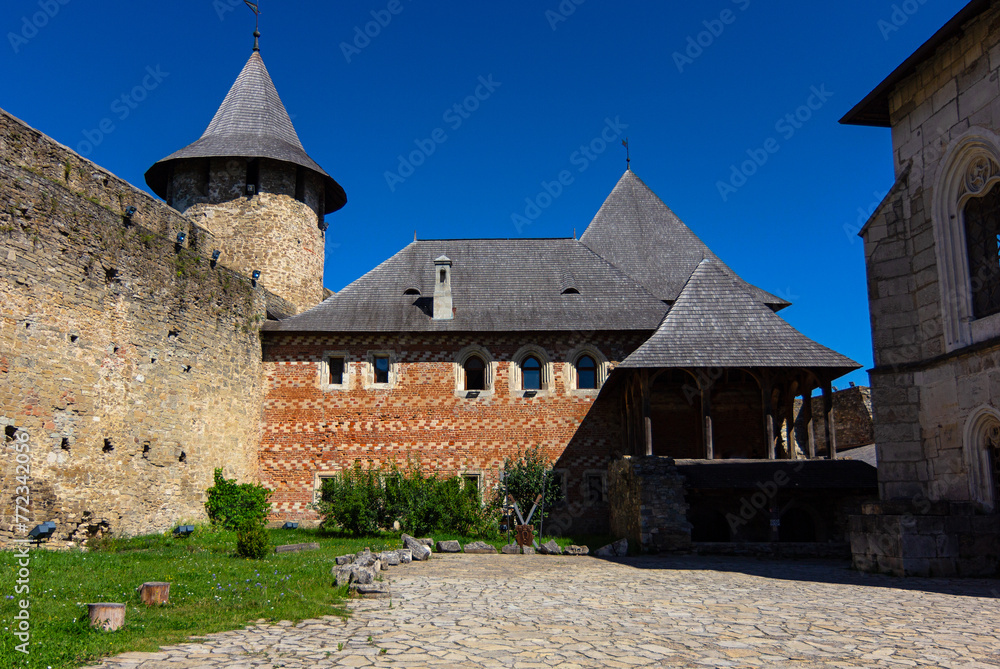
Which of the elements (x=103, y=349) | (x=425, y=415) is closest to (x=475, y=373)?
(x=425, y=415)

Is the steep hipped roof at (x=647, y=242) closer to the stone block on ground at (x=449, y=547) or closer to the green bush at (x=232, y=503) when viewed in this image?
the stone block on ground at (x=449, y=547)

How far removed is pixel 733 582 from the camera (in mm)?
9781

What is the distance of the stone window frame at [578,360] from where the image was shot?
19922 millimetres

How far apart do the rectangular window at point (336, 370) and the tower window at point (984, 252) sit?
14.5 meters

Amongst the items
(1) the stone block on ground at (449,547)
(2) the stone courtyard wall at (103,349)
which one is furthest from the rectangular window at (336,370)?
(1) the stone block on ground at (449,547)

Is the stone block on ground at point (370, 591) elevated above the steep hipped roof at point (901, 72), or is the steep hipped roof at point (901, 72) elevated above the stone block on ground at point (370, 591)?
the steep hipped roof at point (901, 72)

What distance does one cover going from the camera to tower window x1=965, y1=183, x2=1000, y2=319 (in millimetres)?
10000

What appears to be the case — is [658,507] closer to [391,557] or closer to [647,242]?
[391,557]

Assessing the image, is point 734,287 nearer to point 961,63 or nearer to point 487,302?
point 487,302

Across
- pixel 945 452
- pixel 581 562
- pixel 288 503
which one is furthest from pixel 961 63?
pixel 288 503

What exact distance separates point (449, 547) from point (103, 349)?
292 inches

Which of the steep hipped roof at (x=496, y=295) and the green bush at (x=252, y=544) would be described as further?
the steep hipped roof at (x=496, y=295)

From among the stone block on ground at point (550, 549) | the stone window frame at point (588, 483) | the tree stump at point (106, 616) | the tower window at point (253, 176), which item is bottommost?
the stone block on ground at point (550, 549)

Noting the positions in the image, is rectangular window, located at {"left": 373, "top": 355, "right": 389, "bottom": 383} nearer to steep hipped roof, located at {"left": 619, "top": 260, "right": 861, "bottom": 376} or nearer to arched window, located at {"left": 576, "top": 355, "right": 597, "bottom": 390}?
arched window, located at {"left": 576, "top": 355, "right": 597, "bottom": 390}
